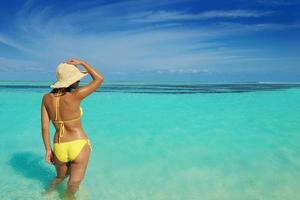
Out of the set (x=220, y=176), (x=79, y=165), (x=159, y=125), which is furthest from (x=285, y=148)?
(x=79, y=165)

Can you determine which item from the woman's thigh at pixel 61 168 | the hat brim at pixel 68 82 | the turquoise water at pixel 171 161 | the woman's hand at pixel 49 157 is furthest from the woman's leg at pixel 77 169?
the hat brim at pixel 68 82

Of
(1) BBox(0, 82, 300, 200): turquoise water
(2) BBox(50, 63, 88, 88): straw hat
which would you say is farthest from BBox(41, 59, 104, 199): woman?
(1) BBox(0, 82, 300, 200): turquoise water

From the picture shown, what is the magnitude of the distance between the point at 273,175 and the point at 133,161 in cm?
233

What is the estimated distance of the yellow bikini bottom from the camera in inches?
137

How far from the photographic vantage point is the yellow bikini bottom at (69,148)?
3.49 metres

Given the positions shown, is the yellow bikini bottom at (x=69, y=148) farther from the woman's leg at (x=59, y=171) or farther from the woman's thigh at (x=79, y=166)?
the woman's leg at (x=59, y=171)

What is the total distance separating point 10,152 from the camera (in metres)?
6.48

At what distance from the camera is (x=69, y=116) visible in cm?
340

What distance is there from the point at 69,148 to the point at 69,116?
36 centimetres

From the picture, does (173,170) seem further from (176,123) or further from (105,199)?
(176,123)

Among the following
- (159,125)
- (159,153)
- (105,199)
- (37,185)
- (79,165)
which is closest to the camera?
(79,165)

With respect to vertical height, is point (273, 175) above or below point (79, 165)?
below

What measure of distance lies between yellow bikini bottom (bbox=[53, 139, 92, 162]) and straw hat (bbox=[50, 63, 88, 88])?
25.6 inches

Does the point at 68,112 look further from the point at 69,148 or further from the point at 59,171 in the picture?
the point at 59,171
